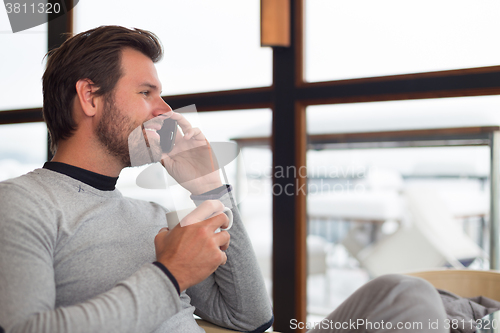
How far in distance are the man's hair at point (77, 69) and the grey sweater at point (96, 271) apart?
0.17 metres

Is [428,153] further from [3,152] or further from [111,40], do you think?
[3,152]

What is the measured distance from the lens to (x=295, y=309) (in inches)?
67.4

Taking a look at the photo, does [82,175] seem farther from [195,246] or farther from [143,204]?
[195,246]

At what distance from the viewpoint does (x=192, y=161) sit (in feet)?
3.57

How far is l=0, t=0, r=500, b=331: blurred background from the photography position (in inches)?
60.0

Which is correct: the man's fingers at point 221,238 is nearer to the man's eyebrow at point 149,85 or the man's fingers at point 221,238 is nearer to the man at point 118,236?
the man at point 118,236

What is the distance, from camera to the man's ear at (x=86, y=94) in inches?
43.8

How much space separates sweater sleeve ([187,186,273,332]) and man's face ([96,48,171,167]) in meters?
0.31

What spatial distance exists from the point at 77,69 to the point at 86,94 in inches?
2.8

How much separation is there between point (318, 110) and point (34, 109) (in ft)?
5.31

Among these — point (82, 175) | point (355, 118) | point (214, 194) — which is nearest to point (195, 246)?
point (214, 194)

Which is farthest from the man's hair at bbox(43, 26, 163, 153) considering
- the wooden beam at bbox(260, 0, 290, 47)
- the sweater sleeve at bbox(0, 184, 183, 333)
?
the wooden beam at bbox(260, 0, 290, 47)

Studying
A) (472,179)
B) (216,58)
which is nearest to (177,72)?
(216,58)

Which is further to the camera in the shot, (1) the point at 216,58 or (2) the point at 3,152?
(2) the point at 3,152
